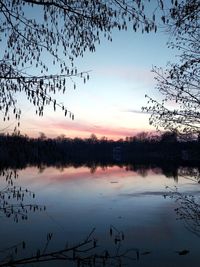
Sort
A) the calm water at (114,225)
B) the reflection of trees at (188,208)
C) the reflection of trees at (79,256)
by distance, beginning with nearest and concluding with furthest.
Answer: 1. the reflection of trees at (79,256)
2. the reflection of trees at (188,208)
3. the calm water at (114,225)

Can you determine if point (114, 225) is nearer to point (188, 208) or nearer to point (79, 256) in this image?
point (188, 208)

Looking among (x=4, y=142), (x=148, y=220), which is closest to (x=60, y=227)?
(x=148, y=220)

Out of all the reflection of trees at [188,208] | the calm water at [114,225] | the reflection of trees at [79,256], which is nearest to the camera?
the reflection of trees at [79,256]

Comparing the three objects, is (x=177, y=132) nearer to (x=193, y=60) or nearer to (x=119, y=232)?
(x=193, y=60)

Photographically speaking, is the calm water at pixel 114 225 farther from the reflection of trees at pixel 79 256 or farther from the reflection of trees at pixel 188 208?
the reflection of trees at pixel 188 208

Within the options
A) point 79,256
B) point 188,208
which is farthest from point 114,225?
point 79,256

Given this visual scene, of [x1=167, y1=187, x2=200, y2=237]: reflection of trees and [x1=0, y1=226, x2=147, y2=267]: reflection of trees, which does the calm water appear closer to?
[x1=0, y1=226, x2=147, y2=267]: reflection of trees

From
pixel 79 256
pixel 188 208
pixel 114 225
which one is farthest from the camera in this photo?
pixel 114 225

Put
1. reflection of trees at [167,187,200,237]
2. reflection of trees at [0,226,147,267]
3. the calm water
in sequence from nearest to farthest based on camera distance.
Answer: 1. reflection of trees at [0,226,147,267]
2. reflection of trees at [167,187,200,237]
3. the calm water

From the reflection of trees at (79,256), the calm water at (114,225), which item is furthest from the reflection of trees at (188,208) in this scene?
the reflection of trees at (79,256)

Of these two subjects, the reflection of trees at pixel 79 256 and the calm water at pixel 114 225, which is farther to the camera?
the calm water at pixel 114 225

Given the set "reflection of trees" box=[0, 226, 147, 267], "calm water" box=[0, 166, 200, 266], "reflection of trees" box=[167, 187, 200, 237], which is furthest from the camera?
"calm water" box=[0, 166, 200, 266]

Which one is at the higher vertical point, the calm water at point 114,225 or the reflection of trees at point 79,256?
the reflection of trees at point 79,256

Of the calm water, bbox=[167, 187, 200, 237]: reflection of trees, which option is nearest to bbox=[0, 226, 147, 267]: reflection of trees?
the calm water
